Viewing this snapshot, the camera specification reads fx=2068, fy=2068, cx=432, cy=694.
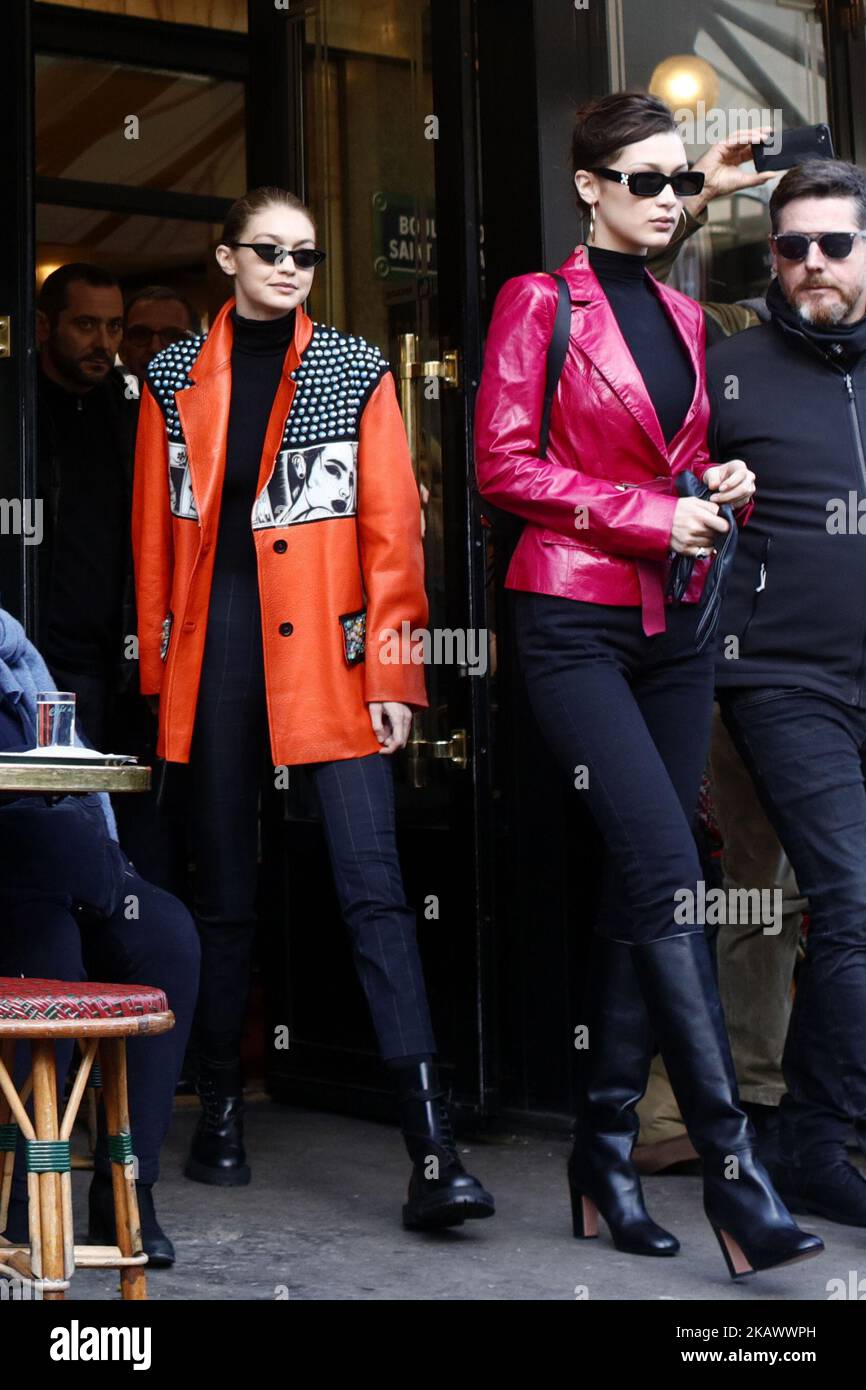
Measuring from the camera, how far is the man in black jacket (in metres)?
3.84

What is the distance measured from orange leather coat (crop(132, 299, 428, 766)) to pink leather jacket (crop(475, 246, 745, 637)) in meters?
0.48

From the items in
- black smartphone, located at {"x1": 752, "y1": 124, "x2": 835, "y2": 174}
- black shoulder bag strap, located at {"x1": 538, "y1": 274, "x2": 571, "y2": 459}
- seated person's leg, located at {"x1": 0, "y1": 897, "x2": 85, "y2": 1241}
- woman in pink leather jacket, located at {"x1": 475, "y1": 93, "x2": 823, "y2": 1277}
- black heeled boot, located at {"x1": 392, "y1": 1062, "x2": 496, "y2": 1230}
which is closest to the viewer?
seated person's leg, located at {"x1": 0, "y1": 897, "x2": 85, "y2": 1241}

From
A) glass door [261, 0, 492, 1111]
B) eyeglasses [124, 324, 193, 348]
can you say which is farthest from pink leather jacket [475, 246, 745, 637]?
eyeglasses [124, 324, 193, 348]

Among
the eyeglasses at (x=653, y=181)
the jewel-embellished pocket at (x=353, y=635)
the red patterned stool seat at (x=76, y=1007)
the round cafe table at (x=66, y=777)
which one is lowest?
the red patterned stool seat at (x=76, y=1007)

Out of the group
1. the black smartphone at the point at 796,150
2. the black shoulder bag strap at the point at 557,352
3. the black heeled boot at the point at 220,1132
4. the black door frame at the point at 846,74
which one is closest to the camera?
the black shoulder bag strap at the point at 557,352

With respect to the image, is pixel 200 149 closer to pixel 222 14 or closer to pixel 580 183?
pixel 222 14

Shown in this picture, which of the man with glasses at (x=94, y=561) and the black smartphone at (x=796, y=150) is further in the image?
the man with glasses at (x=94, y=561)

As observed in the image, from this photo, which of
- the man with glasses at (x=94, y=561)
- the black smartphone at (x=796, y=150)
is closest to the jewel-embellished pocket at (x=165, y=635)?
the man with glasses at (x=94, y=561)

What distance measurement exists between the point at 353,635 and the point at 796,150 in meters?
1.40

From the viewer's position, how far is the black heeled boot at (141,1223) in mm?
3711

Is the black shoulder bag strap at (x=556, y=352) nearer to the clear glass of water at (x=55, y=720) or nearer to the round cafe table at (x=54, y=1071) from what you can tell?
the clear glass of water at (x=55, y=720)

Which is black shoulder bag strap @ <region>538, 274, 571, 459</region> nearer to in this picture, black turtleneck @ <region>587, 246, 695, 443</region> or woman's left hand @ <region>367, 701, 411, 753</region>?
black turtleneck @ <region>587, 246, 695, 443</region>

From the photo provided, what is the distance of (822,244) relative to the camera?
155 inches

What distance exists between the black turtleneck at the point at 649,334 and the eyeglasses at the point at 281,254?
0.73 metres
